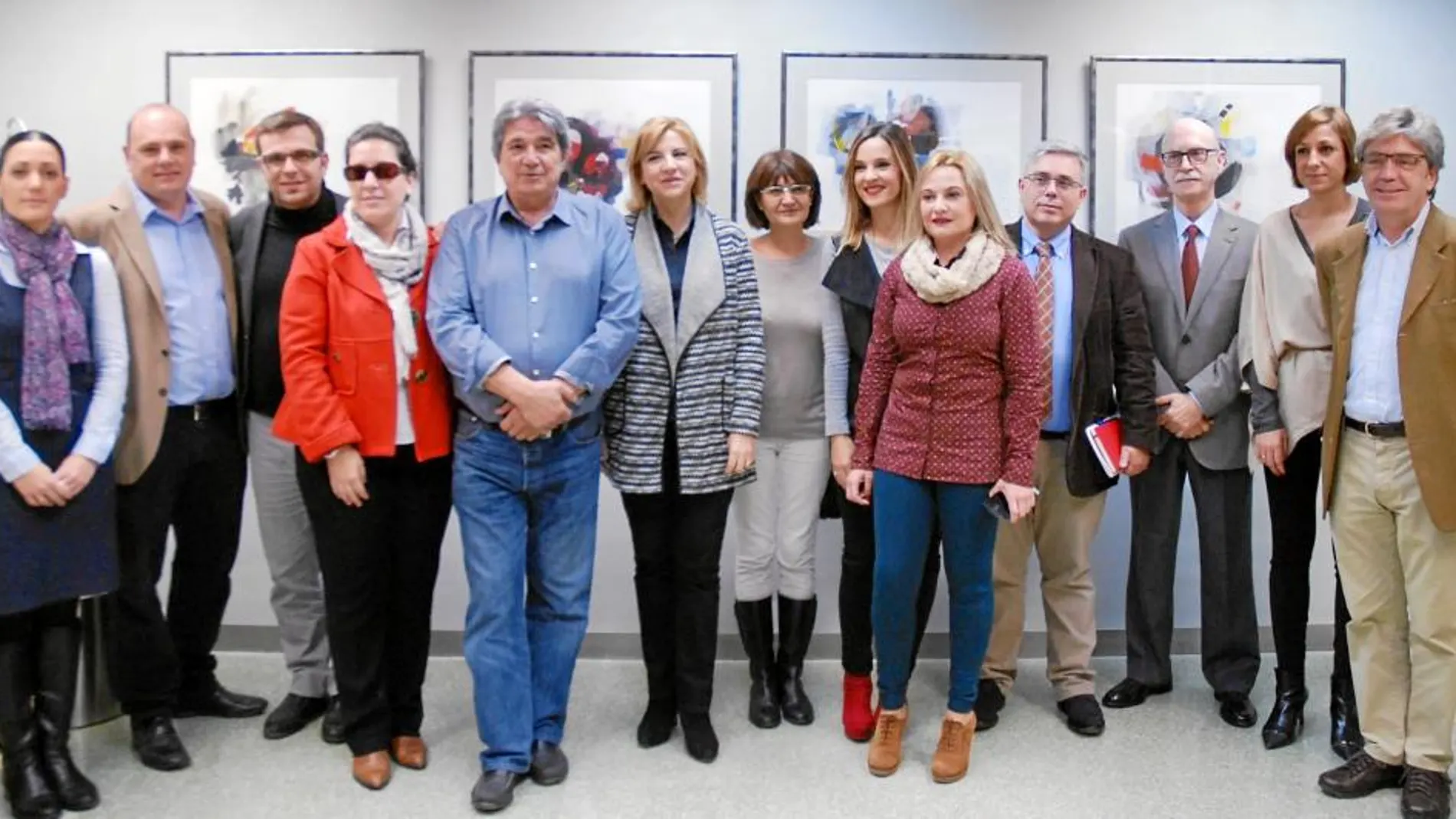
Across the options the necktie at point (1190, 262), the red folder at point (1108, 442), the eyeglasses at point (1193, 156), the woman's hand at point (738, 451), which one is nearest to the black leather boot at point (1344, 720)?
the red folder at point (1108, 442)

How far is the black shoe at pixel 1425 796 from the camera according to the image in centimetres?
255

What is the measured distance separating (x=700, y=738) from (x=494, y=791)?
1.83 feet

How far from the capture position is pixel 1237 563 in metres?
3.17

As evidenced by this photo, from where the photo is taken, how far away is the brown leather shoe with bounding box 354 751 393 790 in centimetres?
271

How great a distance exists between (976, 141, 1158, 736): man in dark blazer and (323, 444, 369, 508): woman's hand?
1726 millimetres

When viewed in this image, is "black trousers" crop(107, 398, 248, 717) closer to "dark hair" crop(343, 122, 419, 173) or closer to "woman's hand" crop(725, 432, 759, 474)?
"dark hair" crop(343, 122, 419, 173)

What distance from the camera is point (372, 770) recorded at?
107 inches

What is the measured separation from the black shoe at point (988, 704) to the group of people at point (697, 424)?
2.2 inches

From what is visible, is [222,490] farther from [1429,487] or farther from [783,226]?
[1429,487]

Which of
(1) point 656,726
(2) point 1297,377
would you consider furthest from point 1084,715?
(1) point 656,726

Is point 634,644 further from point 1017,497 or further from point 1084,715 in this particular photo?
point 1017,497

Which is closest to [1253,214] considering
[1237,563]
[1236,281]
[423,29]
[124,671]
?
[1236,281]

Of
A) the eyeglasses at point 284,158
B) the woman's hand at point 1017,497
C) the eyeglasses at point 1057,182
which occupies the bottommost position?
the woman's hand at point 1017,497

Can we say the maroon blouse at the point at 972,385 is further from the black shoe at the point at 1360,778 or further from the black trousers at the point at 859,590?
the black shoe at the point at 1360,778
